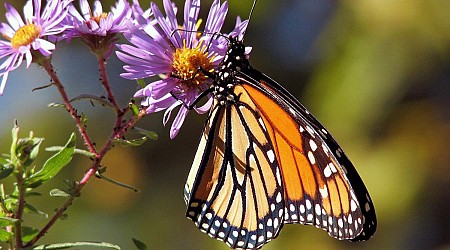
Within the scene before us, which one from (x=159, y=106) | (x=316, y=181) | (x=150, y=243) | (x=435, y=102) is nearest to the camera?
(x=159, y=106)

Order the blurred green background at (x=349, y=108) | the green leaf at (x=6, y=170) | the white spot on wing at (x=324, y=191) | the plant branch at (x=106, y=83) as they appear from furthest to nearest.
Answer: the blurred green background at (x=349, y=108) → the white spot on wing at (x=324, y=191) → the plant branch at (x=106, y=83) → the green leaf at (x=6, y=170)

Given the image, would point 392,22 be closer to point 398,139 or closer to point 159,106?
point 398,139

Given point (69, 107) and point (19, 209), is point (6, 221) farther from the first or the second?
point (69, 107)

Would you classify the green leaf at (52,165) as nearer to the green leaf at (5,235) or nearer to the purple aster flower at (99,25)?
the green leaf at (5,235)

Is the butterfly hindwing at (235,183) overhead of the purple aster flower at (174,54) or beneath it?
beneath

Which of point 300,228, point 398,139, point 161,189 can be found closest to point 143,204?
point 161,189

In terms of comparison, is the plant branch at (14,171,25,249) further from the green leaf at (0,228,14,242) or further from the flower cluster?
the flower cluster

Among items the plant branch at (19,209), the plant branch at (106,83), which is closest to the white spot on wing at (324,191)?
the plant branch at (106,83)
